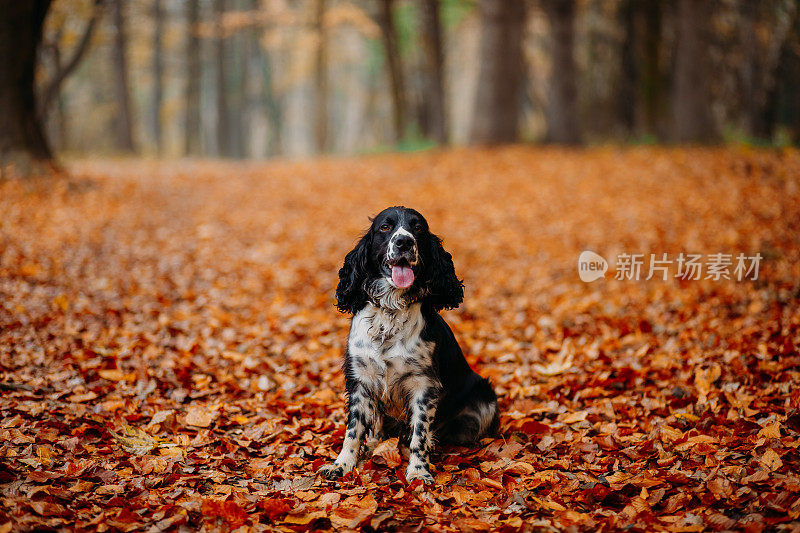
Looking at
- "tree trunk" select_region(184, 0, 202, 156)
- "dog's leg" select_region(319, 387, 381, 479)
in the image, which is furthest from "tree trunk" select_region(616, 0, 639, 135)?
"dog's leg" select_region(319, 387, 381, 479)

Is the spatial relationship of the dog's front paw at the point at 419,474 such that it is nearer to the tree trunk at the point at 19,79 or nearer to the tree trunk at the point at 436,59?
the tree trunk at the point at 19,79

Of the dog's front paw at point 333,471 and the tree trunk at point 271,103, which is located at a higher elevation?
the tree trunk at point 271,103

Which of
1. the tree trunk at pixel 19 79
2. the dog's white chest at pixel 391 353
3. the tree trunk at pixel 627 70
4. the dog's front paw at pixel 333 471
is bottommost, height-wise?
the dog's front paw at pixel 333 471

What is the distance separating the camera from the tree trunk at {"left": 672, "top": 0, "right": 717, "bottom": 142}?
1483cm

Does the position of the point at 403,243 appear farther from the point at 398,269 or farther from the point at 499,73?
the point at 499,73

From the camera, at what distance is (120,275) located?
327 inches

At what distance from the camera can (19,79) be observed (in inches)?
470

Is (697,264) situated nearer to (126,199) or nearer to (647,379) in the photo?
(647,379)

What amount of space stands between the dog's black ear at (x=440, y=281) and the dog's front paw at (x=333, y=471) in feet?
4.12

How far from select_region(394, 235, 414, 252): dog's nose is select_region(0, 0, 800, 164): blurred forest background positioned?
1162 centimetres

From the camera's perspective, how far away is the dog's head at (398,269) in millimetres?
3660

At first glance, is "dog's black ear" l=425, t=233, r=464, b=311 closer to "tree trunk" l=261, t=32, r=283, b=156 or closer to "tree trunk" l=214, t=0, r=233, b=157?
"tree trunk" l=214, t=0, r=233, b=157

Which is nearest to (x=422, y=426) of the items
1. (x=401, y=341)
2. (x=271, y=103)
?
(x=401, y=341)

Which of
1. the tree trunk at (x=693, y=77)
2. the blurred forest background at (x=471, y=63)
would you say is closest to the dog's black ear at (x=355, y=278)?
the blurred forest background at (x=471, y=63)
